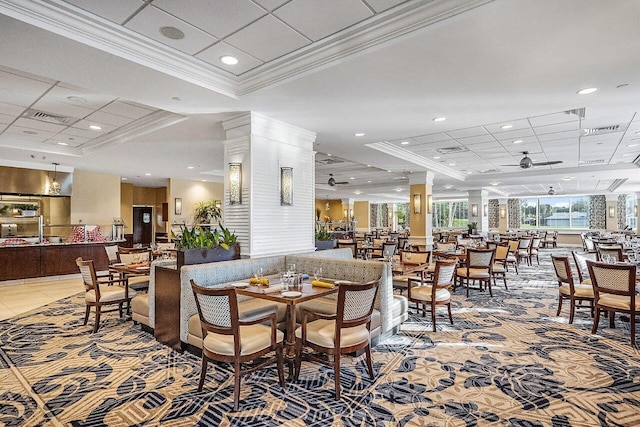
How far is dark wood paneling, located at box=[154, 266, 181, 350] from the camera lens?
164 inches

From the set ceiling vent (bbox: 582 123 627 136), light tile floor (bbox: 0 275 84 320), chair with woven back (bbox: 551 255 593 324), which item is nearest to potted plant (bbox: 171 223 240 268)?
light tile floor (bbox: 0 275 84 320)

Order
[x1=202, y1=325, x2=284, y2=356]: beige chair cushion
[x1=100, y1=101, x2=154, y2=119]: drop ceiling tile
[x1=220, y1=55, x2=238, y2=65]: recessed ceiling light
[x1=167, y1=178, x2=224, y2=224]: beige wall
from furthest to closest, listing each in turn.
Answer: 1. [x1=167, y1=178, x2=224, y2=224]: beige wall
2. [x1=100, y1=101, x2=154, y2=119]: drop ceiling tile
3. [x1=220, y1=55, x2=238, y2=65]: recessed ceiling light
4. [x1=202, y1=325, x2=284, y2=356]: beige chair cushion

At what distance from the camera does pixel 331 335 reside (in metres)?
3.19

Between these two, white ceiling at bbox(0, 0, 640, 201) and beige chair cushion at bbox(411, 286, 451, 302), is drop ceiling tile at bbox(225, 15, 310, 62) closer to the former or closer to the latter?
white ceiling at bbox(0, 0, 640, 201)

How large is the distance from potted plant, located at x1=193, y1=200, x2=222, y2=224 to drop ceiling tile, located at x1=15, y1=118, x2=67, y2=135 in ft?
22.7

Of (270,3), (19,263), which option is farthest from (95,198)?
(270,3)

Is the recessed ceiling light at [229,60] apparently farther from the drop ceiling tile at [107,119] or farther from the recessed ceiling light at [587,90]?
the recessed ceiling light at [587,90]

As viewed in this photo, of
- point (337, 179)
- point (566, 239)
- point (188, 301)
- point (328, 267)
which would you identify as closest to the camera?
point (188, 301)

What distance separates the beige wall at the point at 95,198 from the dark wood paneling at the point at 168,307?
8408 mm

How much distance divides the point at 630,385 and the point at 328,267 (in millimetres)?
3381

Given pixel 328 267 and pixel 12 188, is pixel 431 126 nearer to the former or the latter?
pixel 328 267

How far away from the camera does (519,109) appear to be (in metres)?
5.13

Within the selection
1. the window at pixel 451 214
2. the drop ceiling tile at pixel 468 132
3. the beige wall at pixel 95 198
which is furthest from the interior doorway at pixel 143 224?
the window at pixel 451 214

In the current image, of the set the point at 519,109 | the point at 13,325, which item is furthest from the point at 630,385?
the point at 13,325
